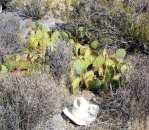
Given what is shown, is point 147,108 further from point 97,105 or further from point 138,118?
point 97,105

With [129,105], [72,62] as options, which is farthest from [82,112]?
[72,62]

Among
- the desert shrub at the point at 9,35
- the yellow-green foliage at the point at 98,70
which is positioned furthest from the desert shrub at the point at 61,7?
the yellow-green foliage at the point at 98,70

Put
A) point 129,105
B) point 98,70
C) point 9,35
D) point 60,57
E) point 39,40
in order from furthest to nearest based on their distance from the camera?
point 9,35 → point 39,40 → point 60,57 → point 98,70 → point 129,105

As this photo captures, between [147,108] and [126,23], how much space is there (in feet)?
7.73

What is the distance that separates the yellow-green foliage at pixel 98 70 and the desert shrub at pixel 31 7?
88.0 inches

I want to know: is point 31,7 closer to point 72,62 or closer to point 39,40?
point 39,40

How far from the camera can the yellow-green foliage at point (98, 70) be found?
561cm

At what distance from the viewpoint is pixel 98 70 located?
19.2ft

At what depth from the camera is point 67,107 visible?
526cm

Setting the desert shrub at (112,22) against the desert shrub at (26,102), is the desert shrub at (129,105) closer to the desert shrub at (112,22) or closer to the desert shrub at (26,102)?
the desert shrub at (26,102)

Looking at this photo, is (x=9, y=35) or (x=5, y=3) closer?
(x=9, y=35)

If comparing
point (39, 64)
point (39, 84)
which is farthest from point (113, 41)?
point (39, 84)

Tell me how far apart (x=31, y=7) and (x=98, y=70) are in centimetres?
297

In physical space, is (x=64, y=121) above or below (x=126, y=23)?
below
